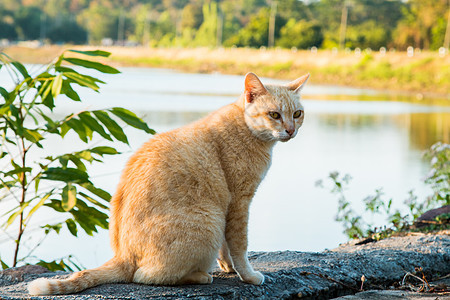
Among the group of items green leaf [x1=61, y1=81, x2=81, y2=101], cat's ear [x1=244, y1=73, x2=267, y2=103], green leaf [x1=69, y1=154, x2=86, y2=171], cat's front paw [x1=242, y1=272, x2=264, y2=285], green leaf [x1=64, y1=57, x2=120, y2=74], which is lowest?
cat's front paw [x1=242, y1=272, x2=264, y2=285]

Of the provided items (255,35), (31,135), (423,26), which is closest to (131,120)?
(31,135)

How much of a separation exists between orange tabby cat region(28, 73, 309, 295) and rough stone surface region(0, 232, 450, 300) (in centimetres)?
7

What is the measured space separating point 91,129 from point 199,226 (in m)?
1.02

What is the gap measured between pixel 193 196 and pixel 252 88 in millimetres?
578

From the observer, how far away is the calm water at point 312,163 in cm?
483

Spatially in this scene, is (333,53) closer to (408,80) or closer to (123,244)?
(408,80)

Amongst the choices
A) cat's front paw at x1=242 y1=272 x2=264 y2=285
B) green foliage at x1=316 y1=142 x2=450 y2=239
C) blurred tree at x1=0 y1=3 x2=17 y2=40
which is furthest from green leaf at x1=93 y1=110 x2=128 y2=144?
blurred tree at x1=0 y1=3 x2=17 y2=40

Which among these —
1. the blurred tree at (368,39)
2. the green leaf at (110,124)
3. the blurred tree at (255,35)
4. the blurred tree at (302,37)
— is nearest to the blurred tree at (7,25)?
the blurred tree at (255,35)

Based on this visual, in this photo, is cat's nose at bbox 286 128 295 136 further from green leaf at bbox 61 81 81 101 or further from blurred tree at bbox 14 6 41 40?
blurred tree at bbox 14 6 41 40

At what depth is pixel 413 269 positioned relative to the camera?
3018 mm

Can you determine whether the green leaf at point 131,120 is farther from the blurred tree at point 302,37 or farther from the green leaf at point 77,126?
Result: the blurred tree at point 302,37

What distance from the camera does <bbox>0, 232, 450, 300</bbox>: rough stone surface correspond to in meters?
2.30

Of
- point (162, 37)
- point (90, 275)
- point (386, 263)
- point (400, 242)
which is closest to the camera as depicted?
point (90, 275)

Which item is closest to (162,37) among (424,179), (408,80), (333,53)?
(333,53)
